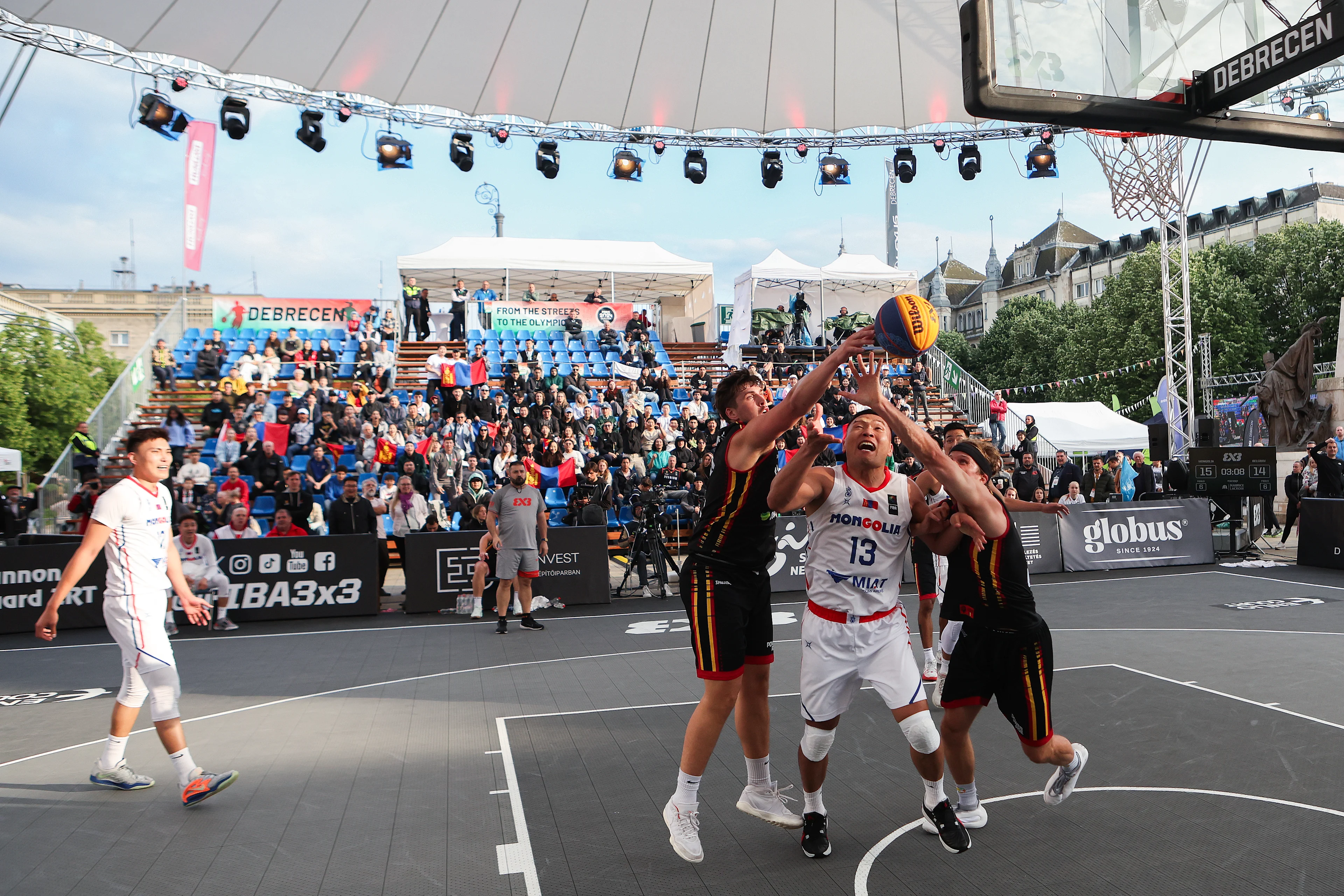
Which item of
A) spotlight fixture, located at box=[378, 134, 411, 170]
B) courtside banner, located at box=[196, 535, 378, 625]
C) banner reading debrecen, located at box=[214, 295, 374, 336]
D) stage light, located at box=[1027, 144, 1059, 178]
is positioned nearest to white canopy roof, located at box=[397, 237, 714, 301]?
banner reading debrecen, located at box=[214, 295, 374, 336]

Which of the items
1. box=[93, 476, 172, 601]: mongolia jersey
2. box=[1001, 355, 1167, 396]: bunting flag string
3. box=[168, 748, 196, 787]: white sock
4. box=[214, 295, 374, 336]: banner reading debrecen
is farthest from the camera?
box=[1001, 355, 1167, 396]: bunting flag string

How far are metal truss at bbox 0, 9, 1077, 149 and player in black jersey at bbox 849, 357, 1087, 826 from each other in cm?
1328

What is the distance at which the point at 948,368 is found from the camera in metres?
25.9

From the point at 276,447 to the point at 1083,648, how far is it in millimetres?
14347

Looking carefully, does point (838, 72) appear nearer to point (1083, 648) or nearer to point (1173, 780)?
point (1083, 648)

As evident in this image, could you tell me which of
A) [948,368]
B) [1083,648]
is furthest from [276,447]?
[948,368]

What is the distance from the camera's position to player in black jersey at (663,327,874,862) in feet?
13.6

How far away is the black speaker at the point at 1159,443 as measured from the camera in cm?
1973

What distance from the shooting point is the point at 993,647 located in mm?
4273

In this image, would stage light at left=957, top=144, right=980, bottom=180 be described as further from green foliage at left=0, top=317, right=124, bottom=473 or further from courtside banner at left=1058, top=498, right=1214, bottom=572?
green foliage at left=0, top=317, right=124, bottom=473

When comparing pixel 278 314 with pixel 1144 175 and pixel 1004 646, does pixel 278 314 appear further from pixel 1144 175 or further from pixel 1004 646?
pixel 1004 646

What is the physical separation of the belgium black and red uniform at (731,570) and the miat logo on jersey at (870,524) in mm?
335

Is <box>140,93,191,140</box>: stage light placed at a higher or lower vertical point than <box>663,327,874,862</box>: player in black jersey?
higher

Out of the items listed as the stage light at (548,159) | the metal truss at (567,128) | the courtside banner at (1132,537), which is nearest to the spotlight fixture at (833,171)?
the metal truss at (567,128)
